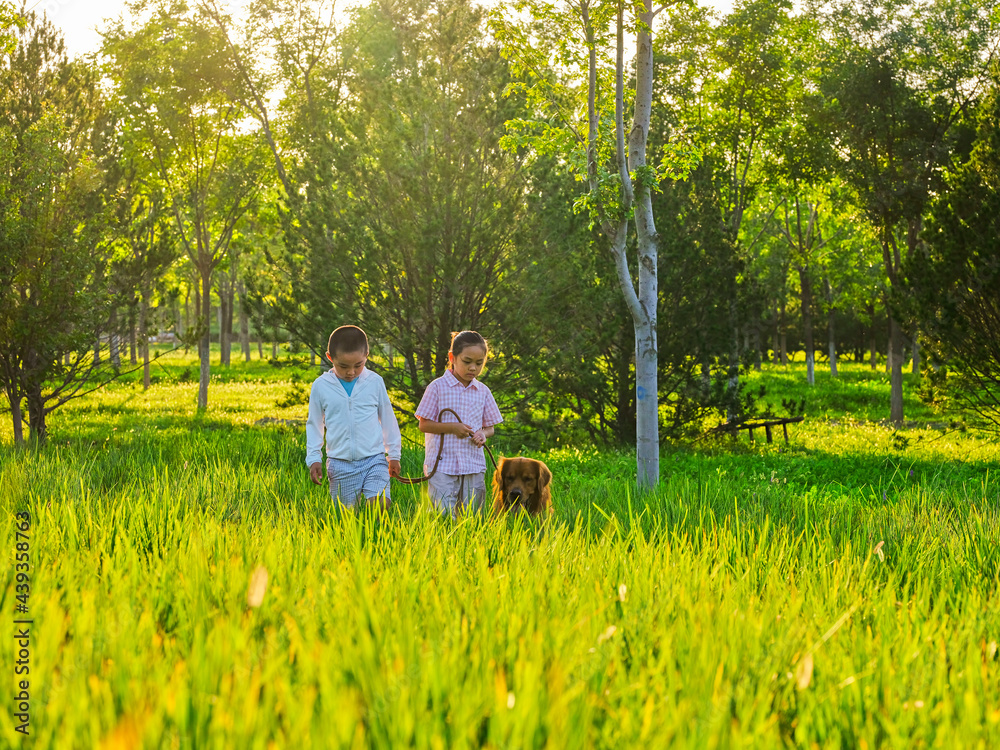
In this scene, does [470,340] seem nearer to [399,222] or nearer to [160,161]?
[399,222]

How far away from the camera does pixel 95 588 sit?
104 inches

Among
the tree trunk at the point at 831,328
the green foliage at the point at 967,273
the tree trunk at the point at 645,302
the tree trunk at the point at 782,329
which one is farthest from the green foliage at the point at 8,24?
the tree trunk at the point at 782,329

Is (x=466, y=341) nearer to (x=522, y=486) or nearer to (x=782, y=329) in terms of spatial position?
(x=522, y=486)

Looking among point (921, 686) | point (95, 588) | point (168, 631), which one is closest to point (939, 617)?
point (921, 686)

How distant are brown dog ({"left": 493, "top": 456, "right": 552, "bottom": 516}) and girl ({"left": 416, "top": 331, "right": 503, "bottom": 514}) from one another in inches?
9.1

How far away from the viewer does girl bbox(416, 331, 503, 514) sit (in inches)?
197

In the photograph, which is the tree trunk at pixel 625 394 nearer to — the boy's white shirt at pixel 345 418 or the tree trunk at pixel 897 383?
the boy's white shirt at pixel 345 418

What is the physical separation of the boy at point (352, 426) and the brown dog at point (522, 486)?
69 centimetres

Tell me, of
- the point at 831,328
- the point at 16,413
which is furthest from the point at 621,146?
the point at 831,328

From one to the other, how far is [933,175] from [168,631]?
65.6 ft

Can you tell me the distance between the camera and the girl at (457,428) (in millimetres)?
5012

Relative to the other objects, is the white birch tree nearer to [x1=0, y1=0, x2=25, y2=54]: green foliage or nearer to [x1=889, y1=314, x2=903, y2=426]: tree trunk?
[x1=0, y1=0, x2=25, y2=54]: green foliage

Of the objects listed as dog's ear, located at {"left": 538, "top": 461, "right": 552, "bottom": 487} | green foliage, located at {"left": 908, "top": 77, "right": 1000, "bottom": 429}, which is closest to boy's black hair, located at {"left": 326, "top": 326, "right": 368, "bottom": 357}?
dog's ear, located at {"left": 538, "top": 461, "right": 552, "bottom": 487}

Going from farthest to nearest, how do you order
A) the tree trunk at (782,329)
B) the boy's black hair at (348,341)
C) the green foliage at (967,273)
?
the tree trunk at (782,329), the green foliage at (967,273), the boy's black hair at (348,341)
